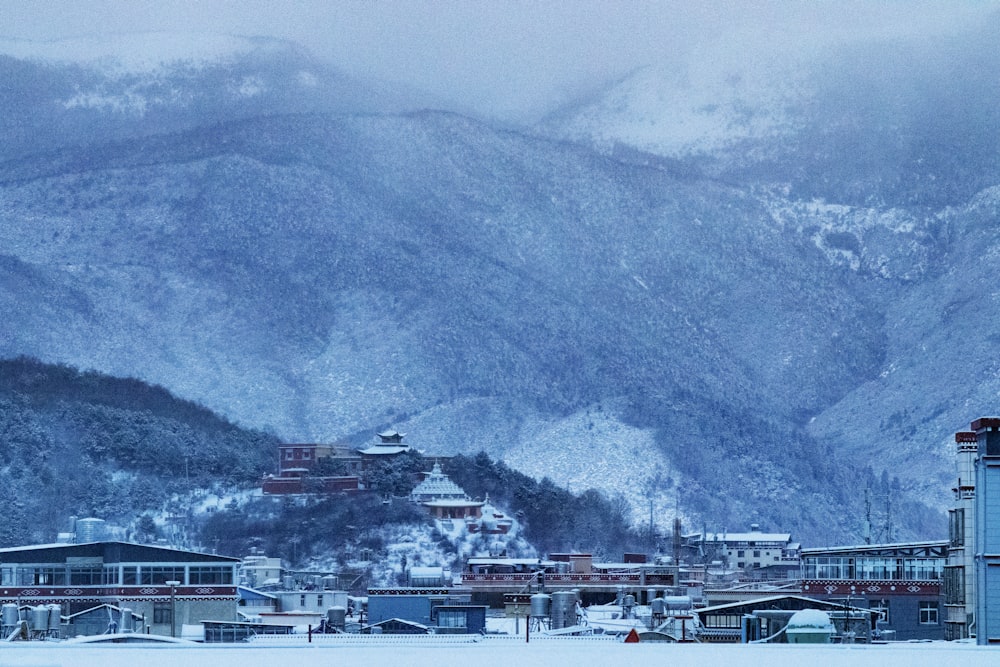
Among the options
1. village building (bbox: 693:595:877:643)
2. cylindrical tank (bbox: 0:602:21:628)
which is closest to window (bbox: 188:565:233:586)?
cylindrical tank (bbox: 0:602:21:628)

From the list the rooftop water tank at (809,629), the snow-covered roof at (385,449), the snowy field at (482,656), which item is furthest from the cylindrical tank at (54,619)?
the snow-covered roof at (385,449)

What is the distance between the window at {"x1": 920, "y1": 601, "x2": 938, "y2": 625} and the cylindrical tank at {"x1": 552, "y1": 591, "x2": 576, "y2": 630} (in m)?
6.14

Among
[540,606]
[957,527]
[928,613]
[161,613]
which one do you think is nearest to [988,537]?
[957,527]

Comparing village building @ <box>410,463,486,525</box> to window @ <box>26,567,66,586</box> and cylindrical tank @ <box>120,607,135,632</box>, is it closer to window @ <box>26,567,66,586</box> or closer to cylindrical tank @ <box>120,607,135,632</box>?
window @ <box>26,567,66,586</box>

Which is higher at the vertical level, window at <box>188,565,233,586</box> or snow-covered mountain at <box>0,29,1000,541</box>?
snow-covered mountain at <box>0,29,1000,541</box>

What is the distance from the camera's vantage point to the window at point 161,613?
4394 centimetres

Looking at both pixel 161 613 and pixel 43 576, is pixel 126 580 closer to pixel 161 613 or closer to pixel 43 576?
pixel 43 576

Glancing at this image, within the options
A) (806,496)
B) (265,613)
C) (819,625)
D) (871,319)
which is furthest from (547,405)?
(819,625)

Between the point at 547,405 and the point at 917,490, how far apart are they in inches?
940

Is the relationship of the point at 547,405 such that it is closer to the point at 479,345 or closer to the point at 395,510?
the point at 479,345

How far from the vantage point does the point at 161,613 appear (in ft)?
146

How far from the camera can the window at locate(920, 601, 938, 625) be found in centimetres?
4112

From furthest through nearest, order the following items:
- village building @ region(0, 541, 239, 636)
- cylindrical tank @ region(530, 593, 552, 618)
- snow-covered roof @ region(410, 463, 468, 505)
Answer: snow-covered roof @ region(410, 463, 468, 505), cylindrical tank @ region(530, 593, 552, 618), village building @ region(0, 541, 239, 636)

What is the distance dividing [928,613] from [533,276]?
387 feet
